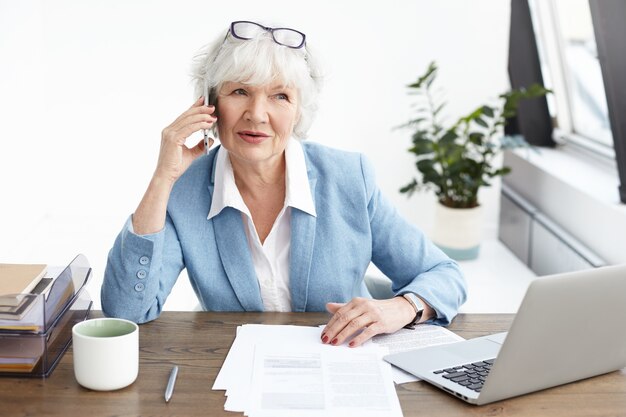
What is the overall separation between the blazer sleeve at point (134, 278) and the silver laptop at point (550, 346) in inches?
21.2

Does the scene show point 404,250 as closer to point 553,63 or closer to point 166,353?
point 166,353

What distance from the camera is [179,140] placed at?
73.1 inches

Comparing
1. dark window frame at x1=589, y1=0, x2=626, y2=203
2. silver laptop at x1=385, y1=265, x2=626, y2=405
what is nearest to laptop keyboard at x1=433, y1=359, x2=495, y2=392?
silver laptop at x1=385, y1=265, x2=626, y2=405

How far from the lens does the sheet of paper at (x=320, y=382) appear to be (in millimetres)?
1332

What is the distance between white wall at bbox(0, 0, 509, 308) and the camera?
16.4 feet

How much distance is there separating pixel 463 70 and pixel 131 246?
371 cm

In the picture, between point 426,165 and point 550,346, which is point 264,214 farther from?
point 426,165

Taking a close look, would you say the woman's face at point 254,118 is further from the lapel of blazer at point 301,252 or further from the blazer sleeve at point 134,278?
the blazer sleeve at point 134,278

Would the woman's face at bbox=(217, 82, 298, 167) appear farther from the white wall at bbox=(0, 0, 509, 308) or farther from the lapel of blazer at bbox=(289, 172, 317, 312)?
the white wall at bbox=(0, 0, 509, 308)

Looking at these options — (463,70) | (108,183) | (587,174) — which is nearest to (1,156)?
(108,183)

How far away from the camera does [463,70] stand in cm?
511

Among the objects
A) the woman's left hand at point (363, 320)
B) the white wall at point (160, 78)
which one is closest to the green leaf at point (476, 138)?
the white wall at point (160, 78)

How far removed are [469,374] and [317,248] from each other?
1.96ft

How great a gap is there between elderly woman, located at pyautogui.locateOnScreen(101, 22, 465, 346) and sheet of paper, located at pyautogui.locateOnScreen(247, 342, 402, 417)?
26cm
